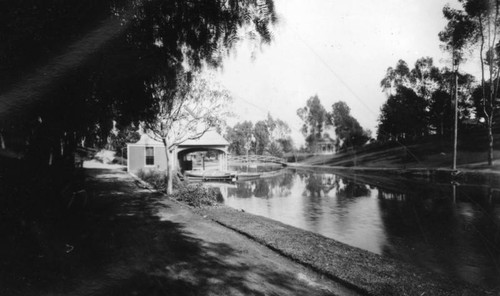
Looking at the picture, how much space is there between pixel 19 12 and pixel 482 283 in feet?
34.1

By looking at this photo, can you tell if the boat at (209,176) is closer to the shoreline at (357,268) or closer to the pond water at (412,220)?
the pond water at (412,220)

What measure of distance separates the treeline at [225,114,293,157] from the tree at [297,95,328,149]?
8639 millimetres

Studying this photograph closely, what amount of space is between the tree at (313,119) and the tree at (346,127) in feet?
10.9

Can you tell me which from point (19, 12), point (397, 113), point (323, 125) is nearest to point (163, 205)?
point (19, 12)

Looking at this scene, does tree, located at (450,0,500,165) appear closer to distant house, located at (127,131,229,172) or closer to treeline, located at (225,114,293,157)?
distant house, located at (127,131,229,172)

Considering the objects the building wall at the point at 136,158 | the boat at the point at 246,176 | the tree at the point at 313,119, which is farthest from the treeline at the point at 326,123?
the building wall at the point at 136,158

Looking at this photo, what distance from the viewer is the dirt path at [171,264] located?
5.23 metres

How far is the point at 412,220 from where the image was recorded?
15055 millimetres

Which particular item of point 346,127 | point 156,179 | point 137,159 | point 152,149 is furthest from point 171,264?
point 346,127

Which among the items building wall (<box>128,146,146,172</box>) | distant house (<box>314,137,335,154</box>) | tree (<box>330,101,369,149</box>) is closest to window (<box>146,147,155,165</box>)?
building wall (<box>128,146,146,172</box>)

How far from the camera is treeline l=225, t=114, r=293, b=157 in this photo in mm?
89731

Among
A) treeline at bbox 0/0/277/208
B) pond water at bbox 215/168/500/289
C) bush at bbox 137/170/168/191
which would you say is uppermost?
treeline at bbox 0/0/277/208

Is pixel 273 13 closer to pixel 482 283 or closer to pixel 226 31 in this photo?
pixel 226 31

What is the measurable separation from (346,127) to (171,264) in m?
77.9
